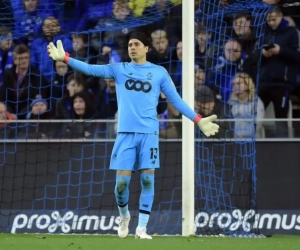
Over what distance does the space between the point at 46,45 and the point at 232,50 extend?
2.62m

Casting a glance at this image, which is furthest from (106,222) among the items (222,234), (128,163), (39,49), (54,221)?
(128,163)

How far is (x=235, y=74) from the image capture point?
13430 millimetres

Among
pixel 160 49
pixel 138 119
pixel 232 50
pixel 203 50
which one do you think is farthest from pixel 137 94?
pixel 232 50

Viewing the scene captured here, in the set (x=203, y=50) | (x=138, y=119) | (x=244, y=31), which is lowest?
(x=138, y=119)

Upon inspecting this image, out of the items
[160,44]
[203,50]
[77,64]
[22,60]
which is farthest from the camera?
[22,60]

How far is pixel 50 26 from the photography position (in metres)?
13.5

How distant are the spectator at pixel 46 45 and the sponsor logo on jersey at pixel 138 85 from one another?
13.1 ft

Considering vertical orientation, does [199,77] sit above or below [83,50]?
below

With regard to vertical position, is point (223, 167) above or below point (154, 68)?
below

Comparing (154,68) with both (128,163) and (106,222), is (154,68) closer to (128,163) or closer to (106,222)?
(128,163)

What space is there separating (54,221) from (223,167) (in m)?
2.45

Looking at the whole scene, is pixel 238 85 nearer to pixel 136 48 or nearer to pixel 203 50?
pixel 203 50

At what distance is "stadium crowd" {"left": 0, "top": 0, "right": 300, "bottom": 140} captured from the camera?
1327 centimetres

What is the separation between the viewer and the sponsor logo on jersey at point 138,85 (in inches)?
385
